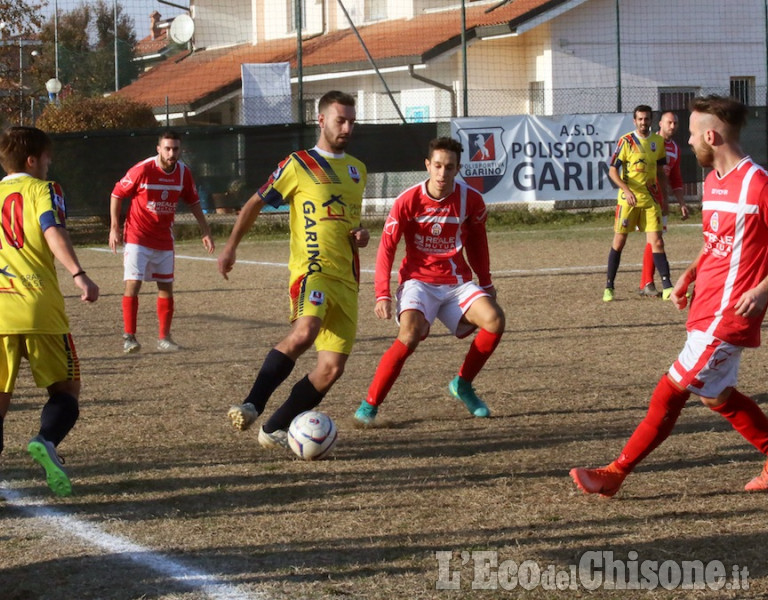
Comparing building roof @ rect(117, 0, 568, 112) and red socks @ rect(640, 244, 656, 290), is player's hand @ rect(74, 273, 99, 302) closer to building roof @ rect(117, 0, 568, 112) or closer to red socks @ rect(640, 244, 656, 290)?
red socks @ rect(640, 244, 656, 290)

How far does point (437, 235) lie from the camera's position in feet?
23.4

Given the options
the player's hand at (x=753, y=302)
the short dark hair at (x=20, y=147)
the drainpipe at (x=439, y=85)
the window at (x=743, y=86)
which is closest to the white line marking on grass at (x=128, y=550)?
the short dark hair at (x=20, y=147)

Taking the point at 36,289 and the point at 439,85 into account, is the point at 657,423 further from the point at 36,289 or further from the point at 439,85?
the point at 439,85

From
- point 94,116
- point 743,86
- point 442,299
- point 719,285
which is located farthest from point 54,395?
point 743,86

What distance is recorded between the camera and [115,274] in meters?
16.9

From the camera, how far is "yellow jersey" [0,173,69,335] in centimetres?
531

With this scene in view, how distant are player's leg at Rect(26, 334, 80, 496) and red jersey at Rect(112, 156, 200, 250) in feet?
16.6

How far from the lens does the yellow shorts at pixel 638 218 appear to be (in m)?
12.7

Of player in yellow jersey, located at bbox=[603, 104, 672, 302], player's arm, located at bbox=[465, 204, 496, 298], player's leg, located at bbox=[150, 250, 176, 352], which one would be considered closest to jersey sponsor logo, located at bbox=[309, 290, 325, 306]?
player's arm, located at bbox=[465, 204, 496, 298]

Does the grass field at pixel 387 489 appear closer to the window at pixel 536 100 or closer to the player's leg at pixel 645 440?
the player's leg at pixel 645 440

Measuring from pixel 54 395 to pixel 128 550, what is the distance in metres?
1.12

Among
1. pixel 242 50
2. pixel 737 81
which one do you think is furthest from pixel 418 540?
pixel 242 50

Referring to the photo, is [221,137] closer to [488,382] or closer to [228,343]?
[228,343]

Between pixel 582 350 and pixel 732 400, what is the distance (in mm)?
→ 4188
